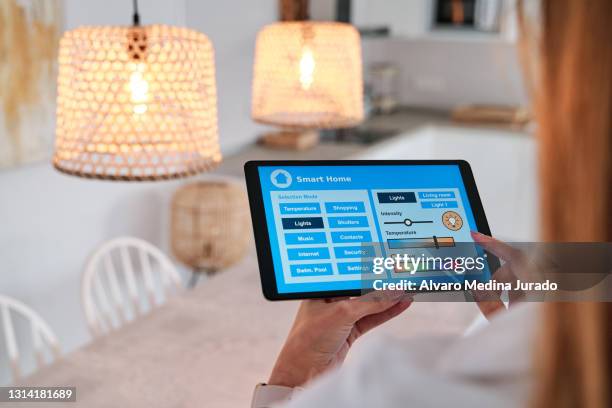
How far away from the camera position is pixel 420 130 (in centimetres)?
414

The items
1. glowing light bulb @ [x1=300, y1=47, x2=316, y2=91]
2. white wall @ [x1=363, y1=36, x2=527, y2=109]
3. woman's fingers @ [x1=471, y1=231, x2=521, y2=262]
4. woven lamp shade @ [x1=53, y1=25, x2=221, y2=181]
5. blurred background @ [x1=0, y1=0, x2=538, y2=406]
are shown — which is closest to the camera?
woman's fingers @ [x1=471, y1=231, x2=521, y2=262]

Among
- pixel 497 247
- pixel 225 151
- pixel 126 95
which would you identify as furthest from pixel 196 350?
pixel 225 151

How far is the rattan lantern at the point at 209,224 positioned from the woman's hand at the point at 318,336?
72.0 inches

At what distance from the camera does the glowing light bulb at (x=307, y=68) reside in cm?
177

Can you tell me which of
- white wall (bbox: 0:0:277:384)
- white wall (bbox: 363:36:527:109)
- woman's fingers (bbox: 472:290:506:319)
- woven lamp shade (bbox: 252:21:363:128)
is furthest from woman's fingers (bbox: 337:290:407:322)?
white wall (bbox: 363:36:527:109)

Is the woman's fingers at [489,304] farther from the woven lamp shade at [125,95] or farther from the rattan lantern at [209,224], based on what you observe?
the rattan lantern at [209,224]

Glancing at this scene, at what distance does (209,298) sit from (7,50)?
91 centimetres

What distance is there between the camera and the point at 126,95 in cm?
125

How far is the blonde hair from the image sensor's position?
0.45m

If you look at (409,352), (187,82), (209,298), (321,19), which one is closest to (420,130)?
(321,19)

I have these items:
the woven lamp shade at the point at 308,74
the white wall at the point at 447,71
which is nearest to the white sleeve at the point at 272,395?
the woven lamp shade at the point at 308,74

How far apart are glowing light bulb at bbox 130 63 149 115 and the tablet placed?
13.5 inches

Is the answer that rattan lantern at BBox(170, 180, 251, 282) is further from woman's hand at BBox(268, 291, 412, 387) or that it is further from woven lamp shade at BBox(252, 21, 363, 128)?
woman's hand at BBox(268, 291, 412, 387)

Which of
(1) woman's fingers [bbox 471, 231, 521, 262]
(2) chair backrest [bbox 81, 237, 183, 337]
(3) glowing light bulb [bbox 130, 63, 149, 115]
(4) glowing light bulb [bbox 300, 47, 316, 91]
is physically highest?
(3) glowing light bulb [bbox 130, 63, 149, 115]
